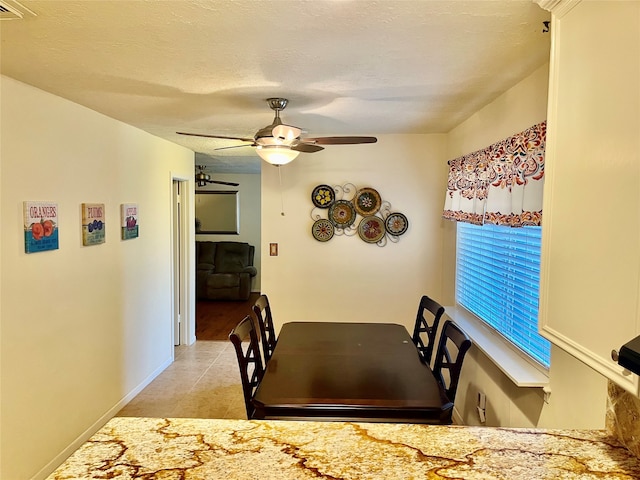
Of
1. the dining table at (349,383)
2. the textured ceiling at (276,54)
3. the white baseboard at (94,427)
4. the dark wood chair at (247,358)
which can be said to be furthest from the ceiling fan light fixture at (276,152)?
the white baseboard at (94,427)

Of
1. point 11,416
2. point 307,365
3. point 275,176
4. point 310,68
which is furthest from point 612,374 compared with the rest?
point 275,176

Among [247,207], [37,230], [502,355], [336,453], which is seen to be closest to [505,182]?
[502,355]

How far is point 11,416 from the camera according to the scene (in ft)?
7.09

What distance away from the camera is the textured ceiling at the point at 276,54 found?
139 centimetres

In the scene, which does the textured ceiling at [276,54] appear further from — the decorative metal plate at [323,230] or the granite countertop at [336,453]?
the granite countertop at [336,453]

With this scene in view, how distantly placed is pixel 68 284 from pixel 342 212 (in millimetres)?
2118

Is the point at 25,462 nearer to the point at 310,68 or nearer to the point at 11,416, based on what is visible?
the point at 11,416

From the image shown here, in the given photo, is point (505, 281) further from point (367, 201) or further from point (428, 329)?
point (367, 201)

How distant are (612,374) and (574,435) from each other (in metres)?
0.37

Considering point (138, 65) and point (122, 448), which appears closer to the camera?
point (122, 448)

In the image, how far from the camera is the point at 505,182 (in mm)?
2184

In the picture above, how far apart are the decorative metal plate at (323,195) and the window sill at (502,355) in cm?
138

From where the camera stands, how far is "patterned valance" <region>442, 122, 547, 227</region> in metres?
1.89

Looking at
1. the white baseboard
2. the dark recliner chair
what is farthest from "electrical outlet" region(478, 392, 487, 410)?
the dark recliner chair
